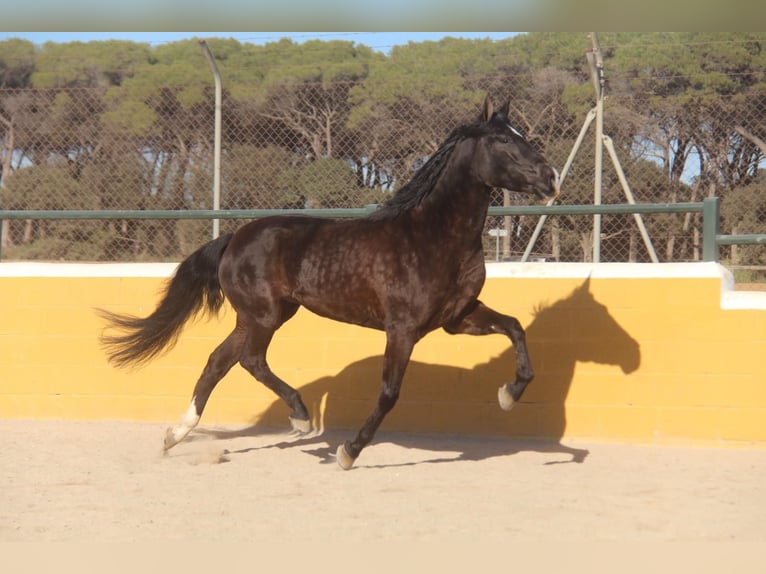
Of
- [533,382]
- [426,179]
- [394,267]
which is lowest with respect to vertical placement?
[533,382]

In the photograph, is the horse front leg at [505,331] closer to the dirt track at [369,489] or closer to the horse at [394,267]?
the horse at [394,267]

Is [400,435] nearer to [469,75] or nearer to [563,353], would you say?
[563,353]

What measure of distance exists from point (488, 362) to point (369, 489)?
1.79m

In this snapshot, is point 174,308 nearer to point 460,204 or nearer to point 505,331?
point 460,204

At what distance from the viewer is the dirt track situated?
368 cm

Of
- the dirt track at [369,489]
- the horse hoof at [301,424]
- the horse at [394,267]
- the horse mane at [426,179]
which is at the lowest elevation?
the dirt track at [369,489]

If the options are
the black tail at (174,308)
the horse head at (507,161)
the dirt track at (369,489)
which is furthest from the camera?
the black tail at (174,308)

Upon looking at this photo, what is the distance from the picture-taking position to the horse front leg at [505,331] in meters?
→ 4.84

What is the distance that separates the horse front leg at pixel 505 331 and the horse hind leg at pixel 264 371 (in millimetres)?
1047

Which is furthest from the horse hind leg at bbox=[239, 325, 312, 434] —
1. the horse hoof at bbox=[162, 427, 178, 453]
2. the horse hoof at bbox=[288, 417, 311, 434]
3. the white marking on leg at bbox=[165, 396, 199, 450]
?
the horse hoof at bbox=[162, 427, 178, 453]

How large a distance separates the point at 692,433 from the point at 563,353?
3.03ft

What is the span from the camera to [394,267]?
4926 millimetres

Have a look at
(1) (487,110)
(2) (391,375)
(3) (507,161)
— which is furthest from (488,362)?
(1) (487,110)

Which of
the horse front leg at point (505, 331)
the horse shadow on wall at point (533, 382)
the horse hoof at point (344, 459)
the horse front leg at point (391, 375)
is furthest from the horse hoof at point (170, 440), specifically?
the horse front leg at point (505, 331)
